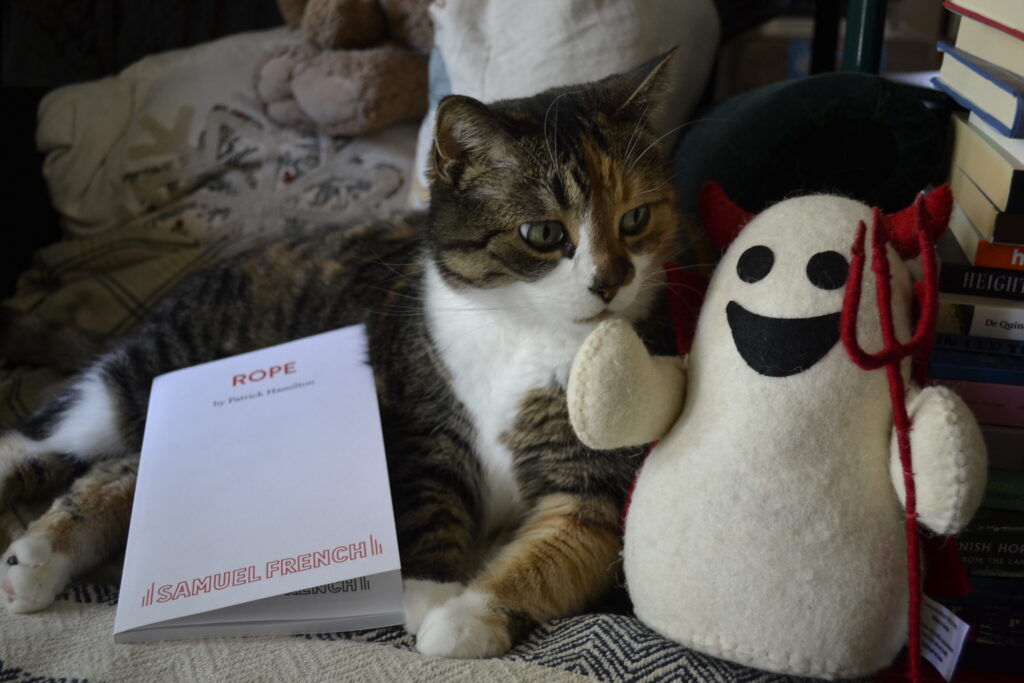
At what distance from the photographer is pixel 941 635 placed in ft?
2.50

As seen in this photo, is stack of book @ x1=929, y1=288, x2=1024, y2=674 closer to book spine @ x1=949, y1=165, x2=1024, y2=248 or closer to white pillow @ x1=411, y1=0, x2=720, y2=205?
book spine @ x1=949, y1=165, x2=1024, y2=248

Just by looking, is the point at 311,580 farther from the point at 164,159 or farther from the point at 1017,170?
the point at 164,159

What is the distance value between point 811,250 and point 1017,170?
0.26 m

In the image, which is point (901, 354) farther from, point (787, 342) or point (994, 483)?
point (994, 483)

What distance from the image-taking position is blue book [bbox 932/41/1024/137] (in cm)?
86

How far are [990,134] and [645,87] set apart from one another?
39 cm

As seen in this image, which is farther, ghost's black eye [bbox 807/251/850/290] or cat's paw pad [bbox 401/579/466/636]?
cat's paw pad [bbox 401/579/466/636]

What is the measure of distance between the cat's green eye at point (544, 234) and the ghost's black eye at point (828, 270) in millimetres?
286

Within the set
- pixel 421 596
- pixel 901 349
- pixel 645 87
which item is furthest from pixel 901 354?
pixel 421 596

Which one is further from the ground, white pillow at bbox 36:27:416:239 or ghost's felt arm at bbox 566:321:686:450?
ghost's felt arm at bbox 566:321:686:450

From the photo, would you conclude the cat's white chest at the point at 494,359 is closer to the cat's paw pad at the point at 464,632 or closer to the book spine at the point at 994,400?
the cat's paw pad at the point at 464,632

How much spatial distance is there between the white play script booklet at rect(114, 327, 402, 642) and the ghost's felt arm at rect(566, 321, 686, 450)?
0.29 m

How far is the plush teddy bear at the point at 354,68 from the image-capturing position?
5.54 feet

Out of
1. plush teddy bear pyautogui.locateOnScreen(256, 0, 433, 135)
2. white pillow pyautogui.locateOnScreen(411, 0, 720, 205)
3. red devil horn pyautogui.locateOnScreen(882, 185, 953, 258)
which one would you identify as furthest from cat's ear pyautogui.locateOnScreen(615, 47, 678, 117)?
plush teddy bear pyautogui.locateOnScreen(256, 0, 433, 135)
